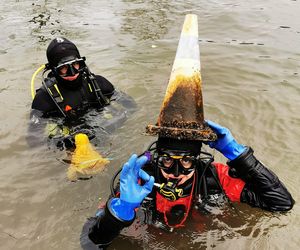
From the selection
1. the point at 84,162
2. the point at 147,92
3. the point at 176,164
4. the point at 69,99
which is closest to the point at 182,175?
the point at 176,164

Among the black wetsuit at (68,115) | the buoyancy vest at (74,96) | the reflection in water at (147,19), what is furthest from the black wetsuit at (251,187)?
the reflection in water at (147,19)

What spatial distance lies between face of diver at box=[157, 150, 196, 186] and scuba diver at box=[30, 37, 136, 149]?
214 cm

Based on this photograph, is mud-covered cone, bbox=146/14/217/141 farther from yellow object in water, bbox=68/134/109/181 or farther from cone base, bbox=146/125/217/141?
yellow object in water, bbox=68/134/109/181

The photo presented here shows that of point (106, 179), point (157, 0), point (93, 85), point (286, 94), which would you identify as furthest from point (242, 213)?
point (157, 0)

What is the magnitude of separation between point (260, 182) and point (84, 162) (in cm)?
202

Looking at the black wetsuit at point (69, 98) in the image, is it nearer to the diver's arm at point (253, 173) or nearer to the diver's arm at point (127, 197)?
the diver's arm at point (253, 173)

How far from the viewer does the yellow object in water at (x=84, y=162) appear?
14.4 ft

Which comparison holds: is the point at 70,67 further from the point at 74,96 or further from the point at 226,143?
the point at 226,143

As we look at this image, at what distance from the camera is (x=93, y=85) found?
5168mm

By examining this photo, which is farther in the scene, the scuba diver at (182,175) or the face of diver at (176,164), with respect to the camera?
the face of diver at (176,164)

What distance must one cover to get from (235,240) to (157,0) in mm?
9137

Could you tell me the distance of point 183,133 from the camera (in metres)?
2.71

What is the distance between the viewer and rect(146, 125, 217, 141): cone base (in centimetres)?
271

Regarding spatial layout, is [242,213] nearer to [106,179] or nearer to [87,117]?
[106,179]
